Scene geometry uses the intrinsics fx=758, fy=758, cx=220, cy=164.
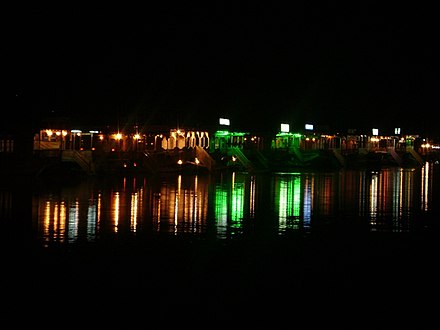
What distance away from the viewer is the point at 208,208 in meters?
24.2

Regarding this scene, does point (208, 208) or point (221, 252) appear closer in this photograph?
point (221, 252)

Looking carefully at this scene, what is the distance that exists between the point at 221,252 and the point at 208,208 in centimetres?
923

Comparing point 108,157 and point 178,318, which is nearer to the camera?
point 178,318

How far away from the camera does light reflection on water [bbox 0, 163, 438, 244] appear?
61.4ft

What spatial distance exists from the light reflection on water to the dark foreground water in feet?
0.17

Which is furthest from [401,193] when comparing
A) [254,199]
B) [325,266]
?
[325,266]

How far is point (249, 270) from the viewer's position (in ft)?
43.2

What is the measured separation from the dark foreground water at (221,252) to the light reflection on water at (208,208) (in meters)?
0.05

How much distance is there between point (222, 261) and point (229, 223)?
20.8 ft

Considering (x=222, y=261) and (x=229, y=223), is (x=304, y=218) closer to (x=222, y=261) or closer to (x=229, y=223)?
(x=229, y=223)

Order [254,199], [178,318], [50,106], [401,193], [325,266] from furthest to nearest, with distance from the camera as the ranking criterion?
[50,106] → [401,193] → [254,199] → [325,266] → [178,318]

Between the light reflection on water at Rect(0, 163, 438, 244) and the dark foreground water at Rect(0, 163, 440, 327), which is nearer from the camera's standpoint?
the dark foreground water at Rect(0, 163, 440, 327)

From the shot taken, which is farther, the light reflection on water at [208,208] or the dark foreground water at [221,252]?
the light reflection on water at [208,208]

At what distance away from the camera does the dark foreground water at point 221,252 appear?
11.1 metres
